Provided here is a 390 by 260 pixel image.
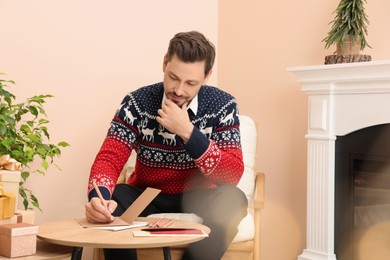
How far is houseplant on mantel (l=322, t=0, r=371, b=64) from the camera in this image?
7.83 ft

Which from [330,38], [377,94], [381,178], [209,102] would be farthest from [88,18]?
[381,178]

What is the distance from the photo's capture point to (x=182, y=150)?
1976 mm

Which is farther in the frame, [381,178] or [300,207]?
[300,207]

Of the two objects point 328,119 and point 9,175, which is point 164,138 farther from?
point 328,119

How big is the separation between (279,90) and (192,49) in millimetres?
1185

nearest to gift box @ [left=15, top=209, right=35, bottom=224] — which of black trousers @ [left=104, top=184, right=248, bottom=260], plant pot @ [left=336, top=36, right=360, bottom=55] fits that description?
black trousers @ [left=104, top=184, right=248, bottom=260]

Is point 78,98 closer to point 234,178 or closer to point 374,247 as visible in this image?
point 234,178

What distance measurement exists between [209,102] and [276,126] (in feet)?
3.33

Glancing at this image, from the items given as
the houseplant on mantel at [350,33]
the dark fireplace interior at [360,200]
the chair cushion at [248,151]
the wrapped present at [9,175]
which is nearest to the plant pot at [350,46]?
the houseplant on mantel at [350,33]

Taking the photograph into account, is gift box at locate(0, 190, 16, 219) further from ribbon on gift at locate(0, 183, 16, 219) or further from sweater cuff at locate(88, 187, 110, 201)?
sweater cuff at locate(88, 187, 110, 201)

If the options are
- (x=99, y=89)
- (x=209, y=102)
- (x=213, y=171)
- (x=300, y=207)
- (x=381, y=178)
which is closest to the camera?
(x=213, y=171)

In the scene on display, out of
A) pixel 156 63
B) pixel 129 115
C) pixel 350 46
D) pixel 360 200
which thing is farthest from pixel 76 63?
pixel 360 200

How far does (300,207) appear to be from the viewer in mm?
2854

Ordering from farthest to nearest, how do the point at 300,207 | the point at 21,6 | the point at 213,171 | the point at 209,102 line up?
the point at 300,207, the point at 21,6, the point at 209,102, the point at 213,171
